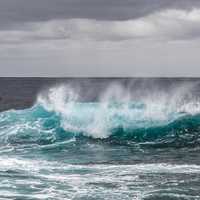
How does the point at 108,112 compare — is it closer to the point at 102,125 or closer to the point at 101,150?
the point at 102,125

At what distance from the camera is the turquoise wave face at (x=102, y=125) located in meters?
39.9

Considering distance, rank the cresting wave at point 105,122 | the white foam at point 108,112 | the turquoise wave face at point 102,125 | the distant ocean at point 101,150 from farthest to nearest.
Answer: the white foam at point 108,112 → the cresting wave at point 105,122 → the turquoise wave face at point 102,125 → the distant ocean at point 101,150

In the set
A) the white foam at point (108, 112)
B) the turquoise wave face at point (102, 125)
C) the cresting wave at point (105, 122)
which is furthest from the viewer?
the white foam at point (108, 112)

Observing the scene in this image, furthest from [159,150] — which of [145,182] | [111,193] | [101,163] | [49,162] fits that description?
[111,193]

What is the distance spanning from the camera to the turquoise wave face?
39875 mm

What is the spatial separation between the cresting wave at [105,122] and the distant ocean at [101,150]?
8cm

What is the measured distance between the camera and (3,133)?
136 ft

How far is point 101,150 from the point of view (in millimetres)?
35125

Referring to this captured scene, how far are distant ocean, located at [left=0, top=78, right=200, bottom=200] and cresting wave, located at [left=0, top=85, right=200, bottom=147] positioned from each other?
76 millimetres

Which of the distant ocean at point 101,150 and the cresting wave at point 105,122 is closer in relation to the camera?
the distant ocean at point 101,150

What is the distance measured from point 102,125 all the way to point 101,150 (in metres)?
9.37

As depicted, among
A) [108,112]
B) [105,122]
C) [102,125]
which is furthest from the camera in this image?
[108,112]

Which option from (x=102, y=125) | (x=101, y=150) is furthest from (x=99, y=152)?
(x=102, y=125)

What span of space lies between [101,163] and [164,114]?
1711cm
